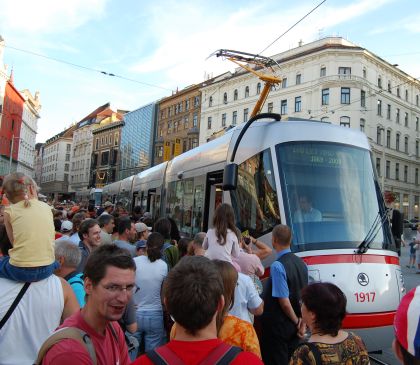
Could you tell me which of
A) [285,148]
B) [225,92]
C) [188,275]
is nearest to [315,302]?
[188,275]

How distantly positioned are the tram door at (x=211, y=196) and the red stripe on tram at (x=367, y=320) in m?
4.50

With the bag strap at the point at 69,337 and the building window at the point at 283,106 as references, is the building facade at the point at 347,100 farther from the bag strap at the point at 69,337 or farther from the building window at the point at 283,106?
the bag strap at the point at 69,337

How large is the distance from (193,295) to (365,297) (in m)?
4.05

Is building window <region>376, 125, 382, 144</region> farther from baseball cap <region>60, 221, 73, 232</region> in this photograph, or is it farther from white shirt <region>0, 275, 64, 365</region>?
white shirt <region>0, 275, 64, 365</region>

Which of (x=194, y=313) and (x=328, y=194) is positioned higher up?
(x=328, y=194)

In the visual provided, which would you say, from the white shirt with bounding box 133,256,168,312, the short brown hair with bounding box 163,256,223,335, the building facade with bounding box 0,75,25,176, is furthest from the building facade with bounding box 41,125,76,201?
the short brown hair with bounding box 163,256,223,335

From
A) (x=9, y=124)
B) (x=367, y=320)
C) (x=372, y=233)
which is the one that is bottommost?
(x=367, y=320)

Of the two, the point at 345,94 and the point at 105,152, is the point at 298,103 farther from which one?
the point at 105,152

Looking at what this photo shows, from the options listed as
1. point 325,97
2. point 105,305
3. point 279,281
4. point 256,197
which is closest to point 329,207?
point 256,197

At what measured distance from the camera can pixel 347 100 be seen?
47562 mm

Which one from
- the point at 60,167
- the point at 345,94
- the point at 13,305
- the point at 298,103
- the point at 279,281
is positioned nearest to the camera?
the point at 13,305

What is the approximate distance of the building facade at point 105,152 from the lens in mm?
84125

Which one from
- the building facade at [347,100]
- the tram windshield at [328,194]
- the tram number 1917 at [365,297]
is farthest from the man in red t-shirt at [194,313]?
the building facade at [347,100]

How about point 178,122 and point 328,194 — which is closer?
point 328,194
